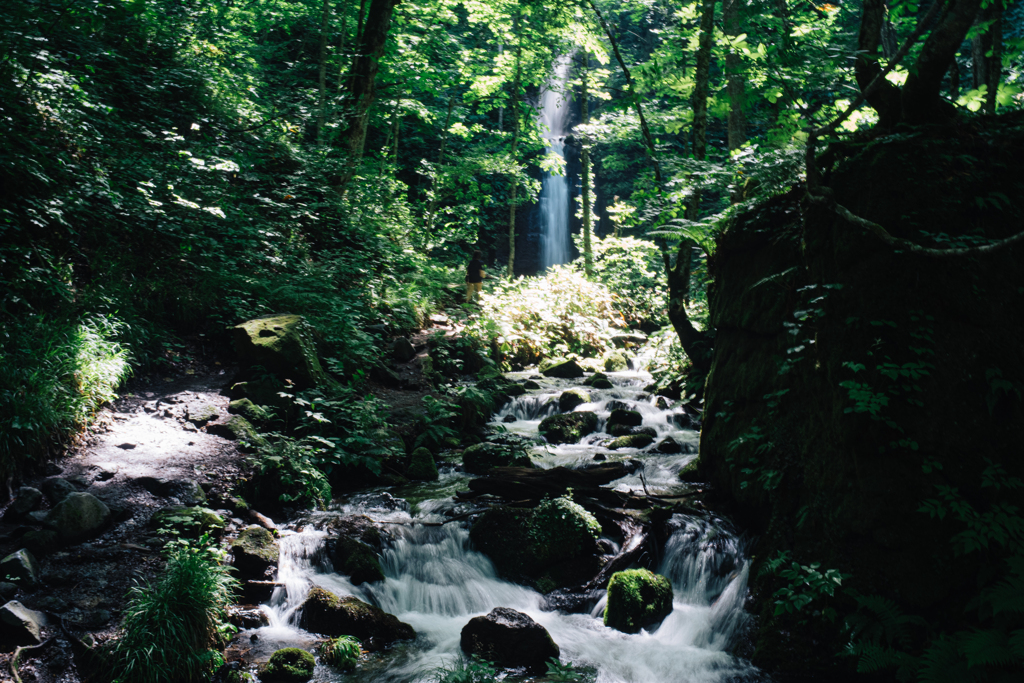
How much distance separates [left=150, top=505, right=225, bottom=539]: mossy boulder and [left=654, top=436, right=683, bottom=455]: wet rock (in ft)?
20.0

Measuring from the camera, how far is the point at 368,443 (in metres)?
7.45

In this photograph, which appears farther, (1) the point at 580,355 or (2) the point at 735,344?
(1) the point at 580,355

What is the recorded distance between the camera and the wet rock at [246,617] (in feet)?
14.3

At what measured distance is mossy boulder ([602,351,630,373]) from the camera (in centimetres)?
1493

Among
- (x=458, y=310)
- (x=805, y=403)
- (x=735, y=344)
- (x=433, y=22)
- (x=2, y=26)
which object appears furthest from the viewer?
(x=433, y=22)

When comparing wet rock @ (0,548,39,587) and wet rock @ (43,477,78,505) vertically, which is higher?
wet rock @ (43,477,78,505)

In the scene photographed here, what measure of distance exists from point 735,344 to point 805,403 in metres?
1.48

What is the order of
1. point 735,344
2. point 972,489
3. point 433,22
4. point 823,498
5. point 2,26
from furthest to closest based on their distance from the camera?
point 433,22, point 2,26, point 735,344, point 823,498, point 972,489

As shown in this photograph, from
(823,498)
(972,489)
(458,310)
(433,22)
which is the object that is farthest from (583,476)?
(433,22)

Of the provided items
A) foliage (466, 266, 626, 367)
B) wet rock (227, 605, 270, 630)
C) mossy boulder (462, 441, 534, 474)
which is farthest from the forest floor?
foliage (466, 266, 626, 367)

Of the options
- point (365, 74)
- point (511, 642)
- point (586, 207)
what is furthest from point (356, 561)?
point (586, 207)

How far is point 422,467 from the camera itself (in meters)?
7.76

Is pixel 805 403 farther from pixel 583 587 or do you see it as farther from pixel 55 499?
pixel 55 499

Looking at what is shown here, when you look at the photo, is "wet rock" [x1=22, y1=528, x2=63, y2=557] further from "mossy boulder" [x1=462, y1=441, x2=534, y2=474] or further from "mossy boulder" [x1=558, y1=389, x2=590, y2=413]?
"mossy boulder" [x1=558, y1=389, x2=590, y2=413]
